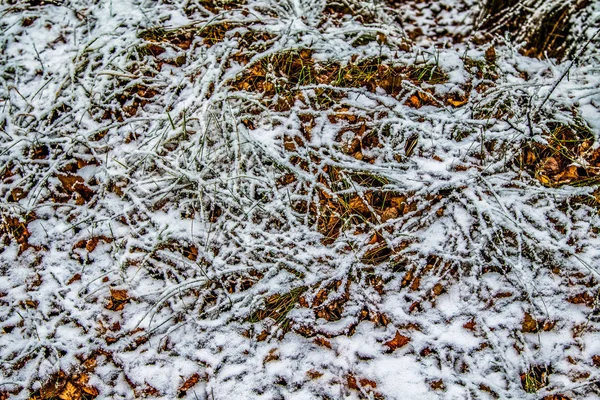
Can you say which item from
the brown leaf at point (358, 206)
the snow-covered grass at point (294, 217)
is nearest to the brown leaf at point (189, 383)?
the snow-covered grass at point (294, 217)

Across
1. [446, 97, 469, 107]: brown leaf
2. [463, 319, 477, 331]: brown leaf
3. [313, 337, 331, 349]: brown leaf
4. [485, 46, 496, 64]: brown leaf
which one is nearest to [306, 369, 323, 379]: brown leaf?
[313, 337, 331, 349]: brown leaf

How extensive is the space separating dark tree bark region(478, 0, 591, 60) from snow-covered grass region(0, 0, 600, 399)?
1.01 feet

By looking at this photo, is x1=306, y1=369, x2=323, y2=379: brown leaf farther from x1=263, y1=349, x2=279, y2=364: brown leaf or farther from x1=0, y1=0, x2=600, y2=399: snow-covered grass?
x1=263, y1=349, x2=279, y2=364: brown leaf

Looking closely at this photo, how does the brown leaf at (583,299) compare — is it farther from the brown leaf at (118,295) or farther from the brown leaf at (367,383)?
the brown leaf at (118,295)

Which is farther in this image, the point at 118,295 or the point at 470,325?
the point at 118,295

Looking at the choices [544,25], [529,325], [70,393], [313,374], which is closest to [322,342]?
[313,374]

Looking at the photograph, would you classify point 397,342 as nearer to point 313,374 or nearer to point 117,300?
point 313,374

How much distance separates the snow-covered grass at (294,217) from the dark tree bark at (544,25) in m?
0.31

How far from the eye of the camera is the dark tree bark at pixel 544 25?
113 inches

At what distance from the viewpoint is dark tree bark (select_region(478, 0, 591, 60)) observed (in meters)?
2.87

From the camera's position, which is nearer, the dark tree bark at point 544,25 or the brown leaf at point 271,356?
the brown leaf at point 271,356

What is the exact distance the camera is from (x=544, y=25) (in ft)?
9.93

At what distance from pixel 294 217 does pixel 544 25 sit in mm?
2655

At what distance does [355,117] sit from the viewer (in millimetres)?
2463
